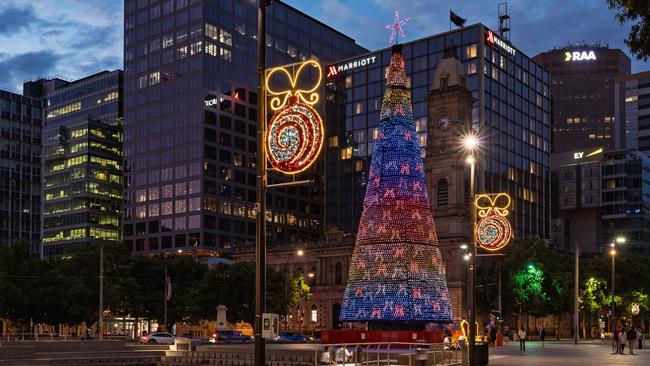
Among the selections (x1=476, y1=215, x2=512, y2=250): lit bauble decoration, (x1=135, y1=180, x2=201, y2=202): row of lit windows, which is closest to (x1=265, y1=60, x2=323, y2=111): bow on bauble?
(x1=476, y1=215, x2=512, y2=250): lit bauble decoration

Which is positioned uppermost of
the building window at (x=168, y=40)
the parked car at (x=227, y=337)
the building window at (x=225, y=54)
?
the building window at (x=168, y=40)

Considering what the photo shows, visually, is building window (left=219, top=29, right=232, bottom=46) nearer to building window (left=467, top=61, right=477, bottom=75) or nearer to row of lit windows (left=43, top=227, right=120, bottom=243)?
building window (left=467, top=61, right=477, bottom=75)

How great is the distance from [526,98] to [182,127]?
6380cm

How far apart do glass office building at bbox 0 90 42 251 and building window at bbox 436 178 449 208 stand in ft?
377

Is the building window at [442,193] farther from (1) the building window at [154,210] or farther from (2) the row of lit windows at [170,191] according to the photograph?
(1) the building window at [154,210]

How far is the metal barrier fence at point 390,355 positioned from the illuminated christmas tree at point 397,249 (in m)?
7.06

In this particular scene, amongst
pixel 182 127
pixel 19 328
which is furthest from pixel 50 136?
pixel 19 328

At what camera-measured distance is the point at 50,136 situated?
186m

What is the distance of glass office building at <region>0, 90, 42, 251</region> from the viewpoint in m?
184

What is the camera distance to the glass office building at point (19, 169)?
184 metres

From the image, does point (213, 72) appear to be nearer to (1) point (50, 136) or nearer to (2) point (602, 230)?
(1) point (50, 136)

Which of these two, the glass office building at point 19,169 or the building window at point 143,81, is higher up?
the building window at point 143,81

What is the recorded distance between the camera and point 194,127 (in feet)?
511

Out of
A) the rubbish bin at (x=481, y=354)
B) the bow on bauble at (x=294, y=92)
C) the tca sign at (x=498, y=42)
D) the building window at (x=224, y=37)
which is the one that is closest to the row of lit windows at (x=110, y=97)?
the building window at (x=224, y=37)
